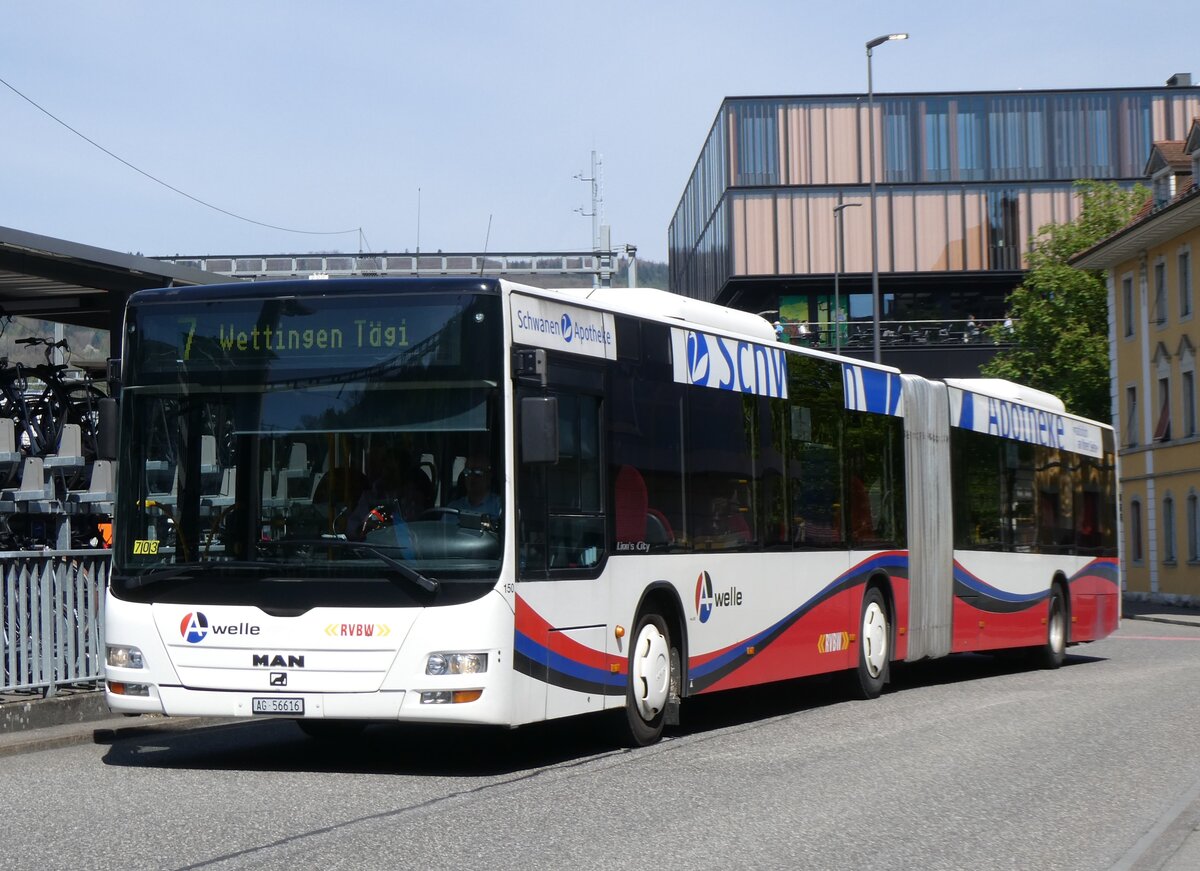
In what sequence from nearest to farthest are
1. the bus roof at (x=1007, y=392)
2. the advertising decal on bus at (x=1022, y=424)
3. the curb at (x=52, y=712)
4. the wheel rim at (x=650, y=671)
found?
1. the wheel rim at (x=650, y=671)
2. the curb at (x=52, y=712)
3. the advertising decal on bus at (x=1022, y=424)
4. the bus roof at (x=1007, y=392)

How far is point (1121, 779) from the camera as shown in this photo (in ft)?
35.1

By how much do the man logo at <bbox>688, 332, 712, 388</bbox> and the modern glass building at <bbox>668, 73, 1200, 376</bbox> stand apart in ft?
188

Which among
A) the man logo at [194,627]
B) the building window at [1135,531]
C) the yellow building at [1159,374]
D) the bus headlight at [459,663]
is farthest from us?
the building window at [1135,531]

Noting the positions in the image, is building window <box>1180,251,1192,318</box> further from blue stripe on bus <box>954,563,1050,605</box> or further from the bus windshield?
the bus windshield

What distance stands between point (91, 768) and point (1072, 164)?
213ft

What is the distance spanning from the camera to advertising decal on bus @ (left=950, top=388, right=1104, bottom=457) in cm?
1914

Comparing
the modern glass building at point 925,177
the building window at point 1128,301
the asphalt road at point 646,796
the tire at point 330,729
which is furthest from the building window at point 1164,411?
the tire at point 330,729

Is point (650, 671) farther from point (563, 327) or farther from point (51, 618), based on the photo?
point (51, 618)

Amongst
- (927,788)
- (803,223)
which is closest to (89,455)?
(927,788)

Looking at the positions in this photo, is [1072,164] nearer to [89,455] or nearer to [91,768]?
[89,455]

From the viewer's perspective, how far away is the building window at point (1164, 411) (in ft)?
161

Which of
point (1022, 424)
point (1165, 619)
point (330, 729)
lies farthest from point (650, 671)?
point (1165, 619)

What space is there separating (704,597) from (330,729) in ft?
9.30

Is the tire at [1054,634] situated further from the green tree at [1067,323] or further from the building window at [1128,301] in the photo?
the green tree at [1067,323]
